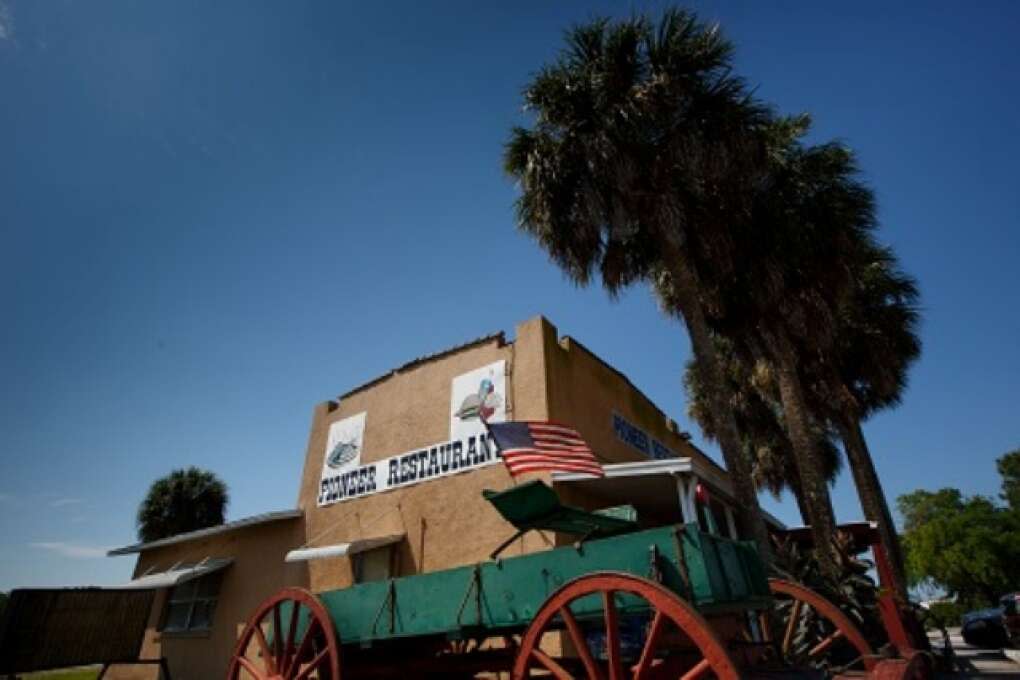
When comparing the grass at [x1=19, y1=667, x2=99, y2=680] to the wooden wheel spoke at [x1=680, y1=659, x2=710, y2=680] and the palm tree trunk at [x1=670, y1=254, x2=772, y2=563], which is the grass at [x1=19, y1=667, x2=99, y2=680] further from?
the wooden wheel spoke at [x1=680, y1=659, x2=710, y2=680]

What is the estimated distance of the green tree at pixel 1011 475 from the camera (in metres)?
48.9

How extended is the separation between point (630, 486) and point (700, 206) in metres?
5.75

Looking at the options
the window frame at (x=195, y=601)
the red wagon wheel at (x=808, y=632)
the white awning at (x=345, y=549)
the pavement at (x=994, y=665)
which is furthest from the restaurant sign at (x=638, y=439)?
the window frame at (x=195, y=601)

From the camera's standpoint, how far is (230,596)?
12.4 meters

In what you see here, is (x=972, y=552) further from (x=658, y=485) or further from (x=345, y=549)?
(x=345, y=549)

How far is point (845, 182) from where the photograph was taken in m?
12.6

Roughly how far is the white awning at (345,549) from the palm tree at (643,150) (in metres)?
6.26

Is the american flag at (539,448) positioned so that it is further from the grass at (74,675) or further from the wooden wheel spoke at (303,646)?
the grass at (74,675)

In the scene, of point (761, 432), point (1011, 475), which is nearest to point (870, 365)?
point (761, 432)

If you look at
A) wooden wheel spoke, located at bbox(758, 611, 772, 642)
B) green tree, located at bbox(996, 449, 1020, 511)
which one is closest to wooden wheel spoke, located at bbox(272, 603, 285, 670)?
wooden wheel spoke, located at bbox(758, 611, 772, 642)

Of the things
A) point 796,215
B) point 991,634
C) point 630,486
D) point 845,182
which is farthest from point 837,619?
point 991,634

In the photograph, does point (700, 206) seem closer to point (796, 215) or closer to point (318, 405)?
point (796, 215)

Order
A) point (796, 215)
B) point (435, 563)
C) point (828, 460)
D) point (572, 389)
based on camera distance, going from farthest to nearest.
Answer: point (828, 460), point (796, 215), point (572, 389), point (435, 563)

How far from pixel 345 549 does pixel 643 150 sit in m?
9.11
